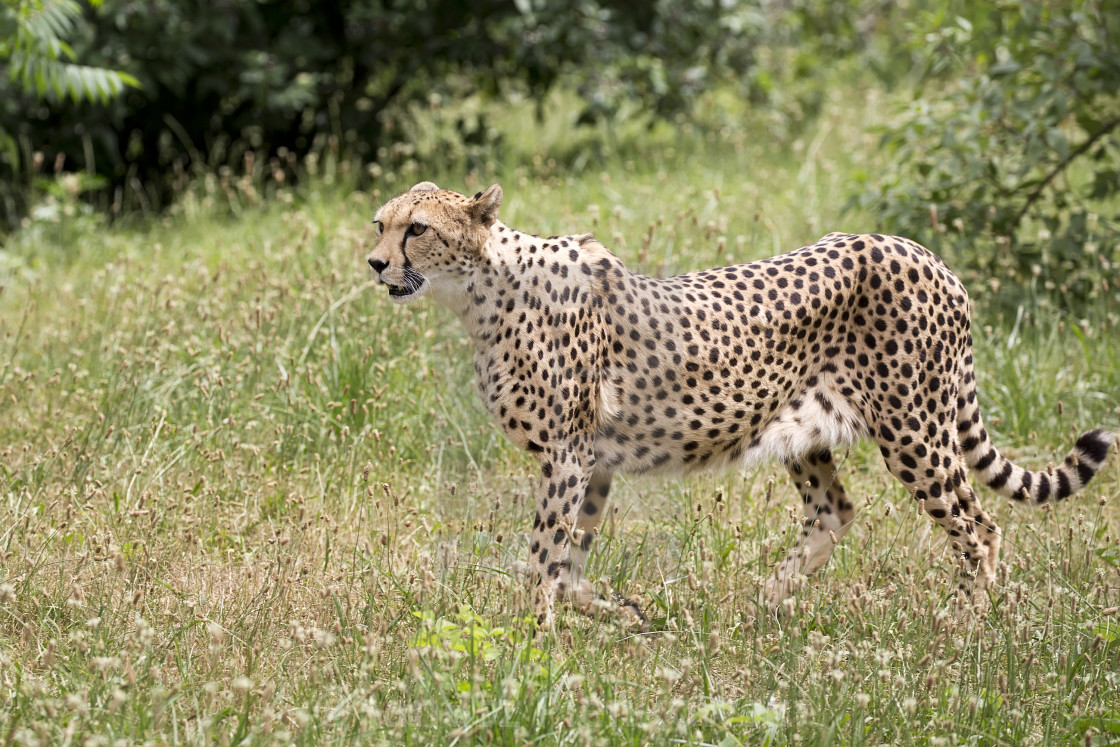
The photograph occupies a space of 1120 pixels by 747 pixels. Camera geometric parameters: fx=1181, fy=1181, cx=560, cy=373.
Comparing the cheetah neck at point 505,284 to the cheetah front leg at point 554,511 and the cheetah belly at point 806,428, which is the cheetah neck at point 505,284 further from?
the cheetah belly at point 806,428

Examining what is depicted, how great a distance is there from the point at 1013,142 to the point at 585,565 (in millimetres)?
3928

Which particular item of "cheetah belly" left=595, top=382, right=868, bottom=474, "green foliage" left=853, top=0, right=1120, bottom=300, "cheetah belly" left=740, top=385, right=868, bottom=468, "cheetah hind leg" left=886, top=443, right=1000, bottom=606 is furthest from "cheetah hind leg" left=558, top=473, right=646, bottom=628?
"green foliage" left=853, top=0, right=1120, bottom=300

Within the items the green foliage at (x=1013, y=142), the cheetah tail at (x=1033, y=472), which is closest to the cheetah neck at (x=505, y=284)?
the cheetah tail at (x=1033, y=472)

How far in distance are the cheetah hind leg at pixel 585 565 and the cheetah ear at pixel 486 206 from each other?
3.13ft

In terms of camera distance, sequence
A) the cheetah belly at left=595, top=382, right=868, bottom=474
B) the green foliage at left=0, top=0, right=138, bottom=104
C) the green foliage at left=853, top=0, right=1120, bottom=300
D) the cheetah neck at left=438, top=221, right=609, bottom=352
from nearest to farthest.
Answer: the cheetah neck at left=438, top=221, right=609, bottom=352 < the cheetah belly at left=595, top=382, right=868, bottom=474 < the green foliage at left=0, top=0, right=138, bottom=104 < the green foliage at left=853, top=0, right=1120, bottom=300

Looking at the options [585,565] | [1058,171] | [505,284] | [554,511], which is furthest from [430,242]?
[1058,171]

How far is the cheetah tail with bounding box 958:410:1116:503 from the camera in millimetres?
4070

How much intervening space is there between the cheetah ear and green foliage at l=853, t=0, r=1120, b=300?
328cm

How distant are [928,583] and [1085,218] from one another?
339 centimetres

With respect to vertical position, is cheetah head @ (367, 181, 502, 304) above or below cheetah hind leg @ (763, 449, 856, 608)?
above

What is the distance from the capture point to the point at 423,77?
9.31 meters

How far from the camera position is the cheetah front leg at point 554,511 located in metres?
3.74

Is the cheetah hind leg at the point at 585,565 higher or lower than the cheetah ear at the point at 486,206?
lower

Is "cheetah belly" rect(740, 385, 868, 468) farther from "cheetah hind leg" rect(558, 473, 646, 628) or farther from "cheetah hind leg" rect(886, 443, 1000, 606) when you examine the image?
"cheetah hind leg" rect(558, 473, 646, 628)
